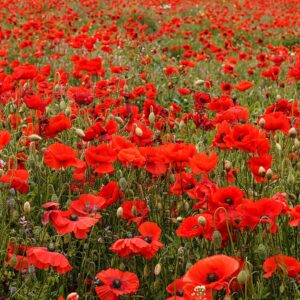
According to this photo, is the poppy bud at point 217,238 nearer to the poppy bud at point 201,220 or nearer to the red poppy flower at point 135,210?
the poppy bud at point 201,220

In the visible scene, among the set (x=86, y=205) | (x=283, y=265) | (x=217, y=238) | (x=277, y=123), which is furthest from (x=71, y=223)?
(x=277, y=123)

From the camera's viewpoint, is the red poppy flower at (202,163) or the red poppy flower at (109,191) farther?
the red poppy flower at (109,191)

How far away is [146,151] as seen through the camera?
7.60ft

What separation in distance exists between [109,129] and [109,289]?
0.99 meters

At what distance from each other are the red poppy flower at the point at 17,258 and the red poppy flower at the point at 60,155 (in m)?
0.35

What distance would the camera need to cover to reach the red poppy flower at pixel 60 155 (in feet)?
7.17

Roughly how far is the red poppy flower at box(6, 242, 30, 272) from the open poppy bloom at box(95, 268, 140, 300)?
302mm

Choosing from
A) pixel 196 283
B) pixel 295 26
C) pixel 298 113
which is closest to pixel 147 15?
pixel 295 26

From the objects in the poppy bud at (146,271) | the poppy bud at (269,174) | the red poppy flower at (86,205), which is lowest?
the poppy bud at (146,271)

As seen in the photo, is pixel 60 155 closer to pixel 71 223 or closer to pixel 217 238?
pixel 71 223

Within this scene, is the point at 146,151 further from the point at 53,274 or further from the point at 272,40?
the point at 272,40

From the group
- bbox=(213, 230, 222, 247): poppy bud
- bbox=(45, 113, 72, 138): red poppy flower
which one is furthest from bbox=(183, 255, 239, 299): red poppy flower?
bbox=(45, 113, 72, 138): red poppy flower

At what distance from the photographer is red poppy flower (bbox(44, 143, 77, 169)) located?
219 centimetres

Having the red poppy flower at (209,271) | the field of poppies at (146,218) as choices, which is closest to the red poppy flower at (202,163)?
the field of poppies at (146,218)
